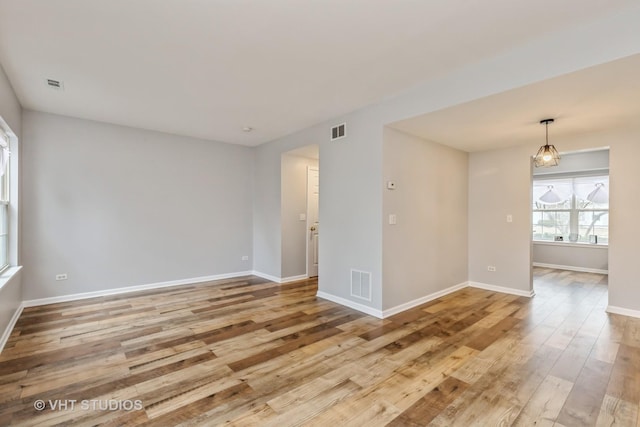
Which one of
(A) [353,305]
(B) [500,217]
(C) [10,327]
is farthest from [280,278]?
(B) [500,217]

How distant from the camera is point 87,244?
4484mm

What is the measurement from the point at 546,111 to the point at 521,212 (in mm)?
1981

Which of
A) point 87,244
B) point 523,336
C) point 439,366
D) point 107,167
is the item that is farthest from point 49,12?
point 523,336

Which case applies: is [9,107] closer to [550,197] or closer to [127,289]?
[127,289]

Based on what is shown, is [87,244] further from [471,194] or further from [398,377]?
[471,194]

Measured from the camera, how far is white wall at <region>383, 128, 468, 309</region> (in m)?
3.86

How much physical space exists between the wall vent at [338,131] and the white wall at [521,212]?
249 centimetres

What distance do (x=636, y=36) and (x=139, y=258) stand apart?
6.05 metres

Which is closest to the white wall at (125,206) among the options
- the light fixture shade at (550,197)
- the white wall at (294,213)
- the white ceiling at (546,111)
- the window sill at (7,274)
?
the window sill at (7,274)

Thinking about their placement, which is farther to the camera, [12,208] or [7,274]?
[12,208]

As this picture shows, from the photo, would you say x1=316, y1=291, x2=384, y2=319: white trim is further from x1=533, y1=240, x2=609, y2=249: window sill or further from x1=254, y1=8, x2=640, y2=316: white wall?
x1=533, y1=240, x2=609, y2=249: window sill

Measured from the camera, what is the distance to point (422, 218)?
14.2 ft

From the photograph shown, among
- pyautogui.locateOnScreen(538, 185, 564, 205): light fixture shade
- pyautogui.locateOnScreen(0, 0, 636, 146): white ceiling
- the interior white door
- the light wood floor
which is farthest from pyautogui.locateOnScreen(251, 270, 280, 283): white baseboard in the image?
pyautogui.locateOnScreen(538, 185, 564, 205): light fixture shade

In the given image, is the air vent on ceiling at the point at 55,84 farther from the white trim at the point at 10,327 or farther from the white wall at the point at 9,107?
the white trim at the point at 10,327
